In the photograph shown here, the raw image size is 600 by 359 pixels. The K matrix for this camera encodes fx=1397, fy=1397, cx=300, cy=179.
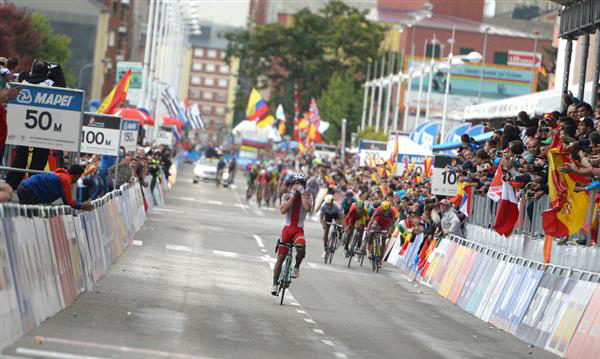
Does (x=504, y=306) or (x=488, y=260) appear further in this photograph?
(x=488, y=260)

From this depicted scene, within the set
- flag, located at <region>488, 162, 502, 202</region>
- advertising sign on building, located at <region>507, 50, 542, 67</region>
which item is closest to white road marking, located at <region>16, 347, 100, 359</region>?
flag, located at <region>488, 162, 502, 202</region>

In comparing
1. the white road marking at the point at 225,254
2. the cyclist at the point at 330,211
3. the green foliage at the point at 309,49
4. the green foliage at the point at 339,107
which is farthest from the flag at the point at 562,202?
the green foliage at the point at 309,49

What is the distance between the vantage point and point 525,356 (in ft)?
54.5

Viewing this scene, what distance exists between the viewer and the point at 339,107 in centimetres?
10312

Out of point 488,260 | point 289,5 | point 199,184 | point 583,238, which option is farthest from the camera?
point 289,5

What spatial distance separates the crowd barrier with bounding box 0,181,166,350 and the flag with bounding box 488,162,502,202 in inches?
255

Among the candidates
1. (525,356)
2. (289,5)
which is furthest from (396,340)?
(289,5)

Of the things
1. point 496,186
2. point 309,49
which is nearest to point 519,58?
point 309,49

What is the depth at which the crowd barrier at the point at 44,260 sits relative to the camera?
12.5 m

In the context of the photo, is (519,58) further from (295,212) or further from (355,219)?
(295,212)

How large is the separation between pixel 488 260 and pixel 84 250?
6.84 m

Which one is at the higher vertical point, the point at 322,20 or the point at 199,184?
the point at 322,20

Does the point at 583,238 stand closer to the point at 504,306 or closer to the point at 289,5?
the point at 504,306

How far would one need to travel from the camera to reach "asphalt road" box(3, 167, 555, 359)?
1359 centimetres
